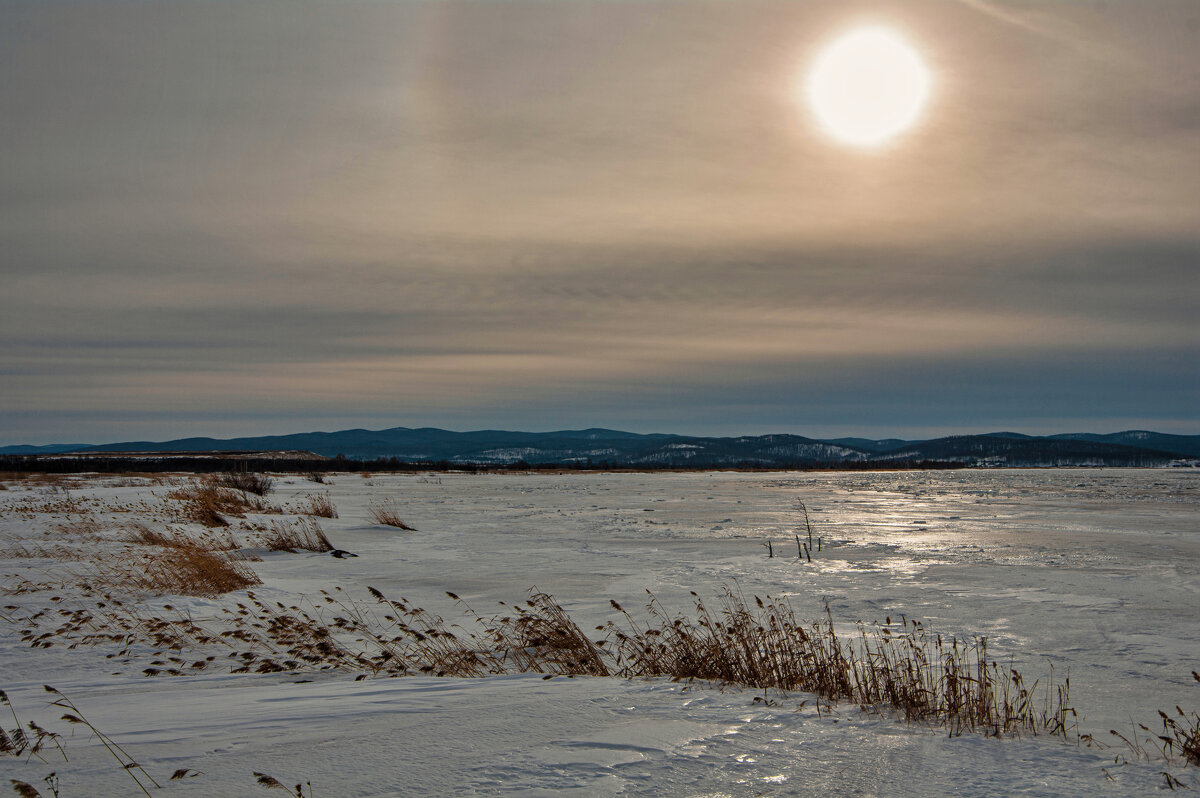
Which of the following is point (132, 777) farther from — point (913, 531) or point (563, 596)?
point (913, 531)

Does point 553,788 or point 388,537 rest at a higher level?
point 553,788

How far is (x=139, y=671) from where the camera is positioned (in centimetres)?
702

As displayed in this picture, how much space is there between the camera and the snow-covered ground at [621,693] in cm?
386

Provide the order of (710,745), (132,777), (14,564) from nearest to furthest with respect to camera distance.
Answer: (132,777) < (710,745) < (14,564)

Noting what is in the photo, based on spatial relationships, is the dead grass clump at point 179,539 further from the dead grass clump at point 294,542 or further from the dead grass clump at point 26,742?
the dead grass clump at point 26,742

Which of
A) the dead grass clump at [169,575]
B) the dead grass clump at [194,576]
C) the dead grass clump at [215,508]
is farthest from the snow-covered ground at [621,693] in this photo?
the dead grass clump at [215,508]

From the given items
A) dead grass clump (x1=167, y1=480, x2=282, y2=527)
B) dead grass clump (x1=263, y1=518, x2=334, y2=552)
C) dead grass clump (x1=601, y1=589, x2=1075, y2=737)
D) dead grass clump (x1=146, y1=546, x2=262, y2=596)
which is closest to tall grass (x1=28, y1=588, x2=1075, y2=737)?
dead grass clump (x1=601, y1=589, x2=1075, y2=737)

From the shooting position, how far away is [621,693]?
546 centimetres

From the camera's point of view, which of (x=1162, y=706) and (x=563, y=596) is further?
(x=563, y=596)

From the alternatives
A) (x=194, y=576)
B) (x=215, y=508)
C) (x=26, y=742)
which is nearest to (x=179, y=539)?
(x=194, y=576)

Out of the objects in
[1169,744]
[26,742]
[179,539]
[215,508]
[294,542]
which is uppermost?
[26,742]

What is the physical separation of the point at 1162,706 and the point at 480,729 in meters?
5.75

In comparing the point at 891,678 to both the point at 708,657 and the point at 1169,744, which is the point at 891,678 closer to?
the point at 708,657

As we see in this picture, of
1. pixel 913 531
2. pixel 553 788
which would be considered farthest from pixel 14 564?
pixel 913 531
